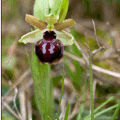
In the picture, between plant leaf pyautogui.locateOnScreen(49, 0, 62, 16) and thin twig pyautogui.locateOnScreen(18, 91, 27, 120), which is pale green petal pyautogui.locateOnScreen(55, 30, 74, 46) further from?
thin twig pyautogui.locateOnScreen(18, 91, 27, 120)

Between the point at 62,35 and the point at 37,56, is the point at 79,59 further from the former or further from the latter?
the point at 37,56

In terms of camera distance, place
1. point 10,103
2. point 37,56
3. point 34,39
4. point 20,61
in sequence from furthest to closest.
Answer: point 20,61
point 10,103
point 34,39
point 37,56

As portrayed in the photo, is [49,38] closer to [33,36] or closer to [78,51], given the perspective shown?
[33,36]

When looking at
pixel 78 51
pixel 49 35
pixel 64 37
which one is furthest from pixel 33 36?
pixel 78 51

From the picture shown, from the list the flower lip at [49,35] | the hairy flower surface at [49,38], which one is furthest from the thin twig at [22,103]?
the flower lip at [49,35]

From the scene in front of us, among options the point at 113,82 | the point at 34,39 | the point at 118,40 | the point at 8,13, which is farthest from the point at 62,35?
the point at 8,13

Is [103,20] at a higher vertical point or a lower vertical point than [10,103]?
higher

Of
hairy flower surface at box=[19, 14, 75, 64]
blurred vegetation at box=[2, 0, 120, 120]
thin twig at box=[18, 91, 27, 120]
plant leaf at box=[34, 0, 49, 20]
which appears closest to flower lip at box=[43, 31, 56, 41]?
hairy flower surface at box=[19, 14, 75, 64]
